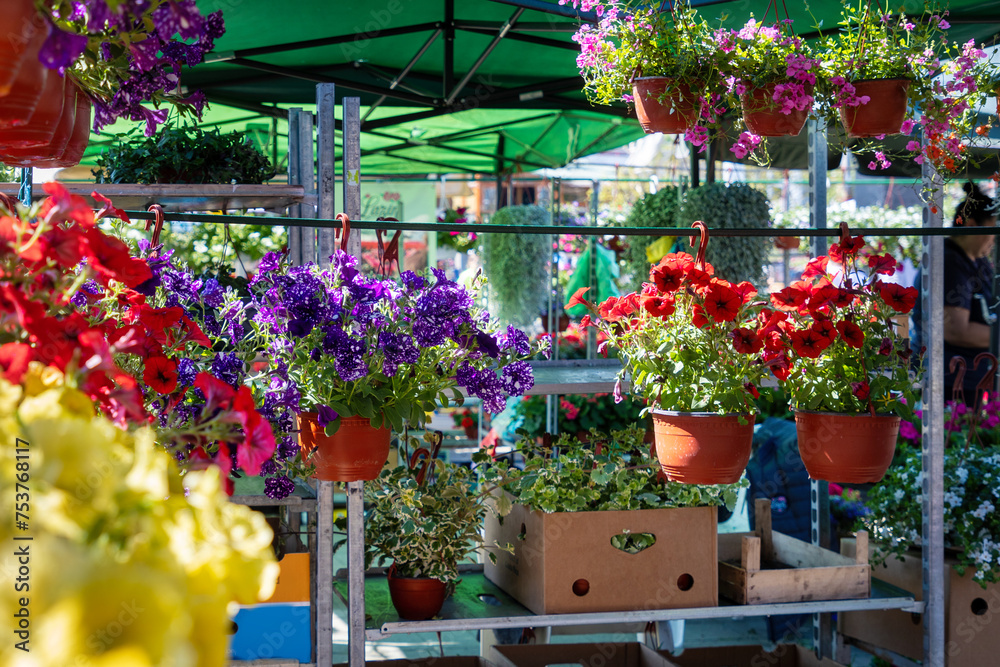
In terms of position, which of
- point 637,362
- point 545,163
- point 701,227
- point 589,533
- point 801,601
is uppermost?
point 545,163

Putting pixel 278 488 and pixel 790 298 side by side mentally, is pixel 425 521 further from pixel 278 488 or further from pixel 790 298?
pixel 790 298

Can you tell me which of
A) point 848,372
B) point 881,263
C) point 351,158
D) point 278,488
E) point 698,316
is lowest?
point 278,488

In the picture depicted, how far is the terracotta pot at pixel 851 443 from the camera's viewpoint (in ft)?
6.17

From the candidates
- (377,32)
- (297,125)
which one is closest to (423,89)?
(377,32)

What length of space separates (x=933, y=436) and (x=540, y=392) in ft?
3.34

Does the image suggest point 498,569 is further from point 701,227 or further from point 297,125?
point 297,125

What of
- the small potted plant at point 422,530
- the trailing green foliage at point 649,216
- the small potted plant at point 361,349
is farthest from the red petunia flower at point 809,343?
the trailing green foliage at point 649,216

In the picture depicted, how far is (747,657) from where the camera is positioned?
7.79 ft

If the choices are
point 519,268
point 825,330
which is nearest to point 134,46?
point 825,330

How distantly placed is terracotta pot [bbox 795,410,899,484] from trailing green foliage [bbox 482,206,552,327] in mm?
4026

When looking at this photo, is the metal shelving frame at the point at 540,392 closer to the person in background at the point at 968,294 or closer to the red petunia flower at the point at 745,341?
the red petunia flower at the point at 745,341

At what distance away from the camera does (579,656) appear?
2350mm

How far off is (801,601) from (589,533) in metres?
0.58

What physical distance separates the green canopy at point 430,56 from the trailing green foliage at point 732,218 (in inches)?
26.9
